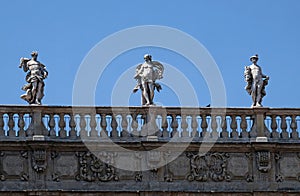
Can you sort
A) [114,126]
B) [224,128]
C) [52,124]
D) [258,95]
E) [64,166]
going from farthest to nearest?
1. [258,95]
2. [224,128]
3. [114,126]
4. [52,124]
5. [64,166]

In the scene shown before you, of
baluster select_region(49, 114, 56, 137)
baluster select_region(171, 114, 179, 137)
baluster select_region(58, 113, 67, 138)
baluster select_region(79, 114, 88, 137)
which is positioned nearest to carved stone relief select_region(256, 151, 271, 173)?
baluster select_region(171, 114, 179, 137)

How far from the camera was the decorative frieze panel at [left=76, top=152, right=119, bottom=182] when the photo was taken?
29.4m

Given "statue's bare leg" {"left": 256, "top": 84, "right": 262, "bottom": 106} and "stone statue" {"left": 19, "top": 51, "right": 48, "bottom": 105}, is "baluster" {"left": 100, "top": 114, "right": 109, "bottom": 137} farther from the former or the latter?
"statue's bare leg" {"left": 256, "top": 84, "right": 262, "bottom": 106}

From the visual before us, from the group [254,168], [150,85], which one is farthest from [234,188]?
[150,85]

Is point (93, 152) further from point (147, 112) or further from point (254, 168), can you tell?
point (254, 168)

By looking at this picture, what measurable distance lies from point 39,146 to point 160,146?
2.49 meters

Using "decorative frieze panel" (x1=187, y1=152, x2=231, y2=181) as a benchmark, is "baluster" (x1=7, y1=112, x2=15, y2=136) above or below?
above

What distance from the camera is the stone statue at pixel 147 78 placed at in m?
29.9

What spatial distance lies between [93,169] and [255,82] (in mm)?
3872

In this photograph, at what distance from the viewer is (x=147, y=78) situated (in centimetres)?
2984

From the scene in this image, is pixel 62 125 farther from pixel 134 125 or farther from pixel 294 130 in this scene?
pixel 294 130

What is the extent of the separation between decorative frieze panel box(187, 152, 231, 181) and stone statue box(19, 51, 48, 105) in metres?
A: 3.34

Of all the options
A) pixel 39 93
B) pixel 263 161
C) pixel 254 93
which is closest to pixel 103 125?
pixel 39 93

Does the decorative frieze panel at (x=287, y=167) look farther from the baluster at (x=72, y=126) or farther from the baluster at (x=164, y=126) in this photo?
the baluster at (x=72, y=126)
